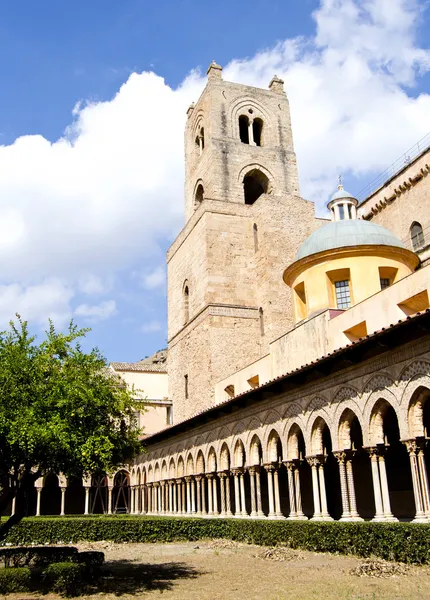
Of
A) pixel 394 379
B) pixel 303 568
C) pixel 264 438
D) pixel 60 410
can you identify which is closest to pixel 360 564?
pixel 303 568

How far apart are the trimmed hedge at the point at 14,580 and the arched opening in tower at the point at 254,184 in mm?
30975

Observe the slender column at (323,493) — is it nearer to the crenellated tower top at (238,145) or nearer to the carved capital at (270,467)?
the carved capital at (270,467)

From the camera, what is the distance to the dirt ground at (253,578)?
10.9 metres

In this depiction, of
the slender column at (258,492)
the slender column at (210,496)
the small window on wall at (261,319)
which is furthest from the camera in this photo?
the small window on wall at (261,319)

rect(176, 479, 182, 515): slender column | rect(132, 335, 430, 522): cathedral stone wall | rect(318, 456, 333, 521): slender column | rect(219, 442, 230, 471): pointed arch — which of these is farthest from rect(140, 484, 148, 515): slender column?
rect(318, 456, 333, 521): slender column

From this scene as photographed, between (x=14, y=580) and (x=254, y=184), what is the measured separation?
33328mm

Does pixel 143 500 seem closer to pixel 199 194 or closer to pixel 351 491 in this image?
pixel 199 194

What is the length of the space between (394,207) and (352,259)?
31.4 ft

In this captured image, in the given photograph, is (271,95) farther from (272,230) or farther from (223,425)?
(223,425)

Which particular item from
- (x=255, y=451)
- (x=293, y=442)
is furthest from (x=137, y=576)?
(x=255, y=451)

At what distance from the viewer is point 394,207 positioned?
1264 inches

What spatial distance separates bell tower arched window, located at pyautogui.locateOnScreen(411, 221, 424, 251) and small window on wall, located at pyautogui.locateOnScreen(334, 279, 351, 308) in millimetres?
7291

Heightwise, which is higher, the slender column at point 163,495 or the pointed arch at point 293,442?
the pointed arch at point 293,442

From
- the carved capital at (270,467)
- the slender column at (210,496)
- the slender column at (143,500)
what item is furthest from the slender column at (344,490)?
the slender column at (143,500)
